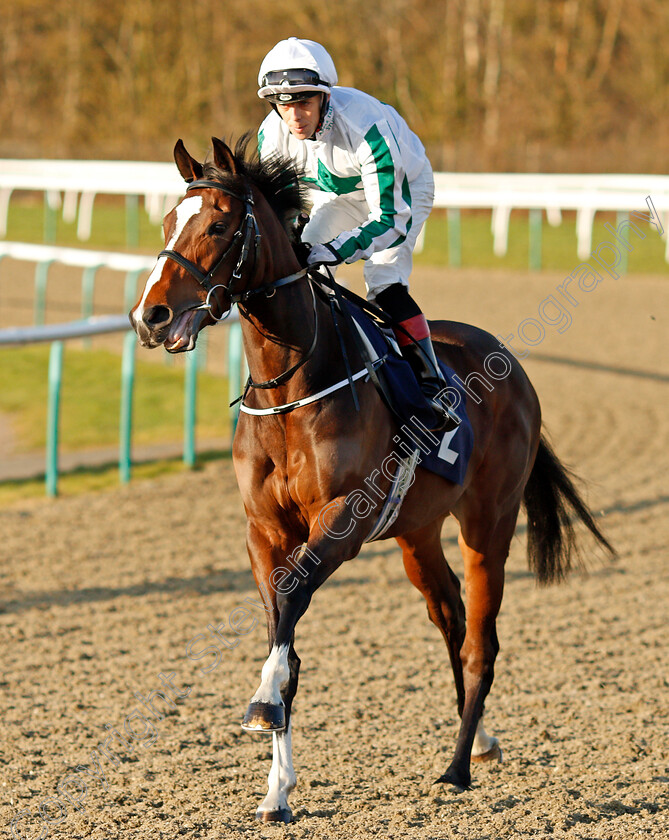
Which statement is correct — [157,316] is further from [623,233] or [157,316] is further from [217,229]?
[623,233]

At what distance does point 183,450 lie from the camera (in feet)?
29.0

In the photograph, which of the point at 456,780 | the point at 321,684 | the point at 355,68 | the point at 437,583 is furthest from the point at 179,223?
the point at 355,68

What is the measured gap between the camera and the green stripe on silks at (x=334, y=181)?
11.5 ft

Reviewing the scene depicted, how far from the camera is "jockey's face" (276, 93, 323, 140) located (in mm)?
3285

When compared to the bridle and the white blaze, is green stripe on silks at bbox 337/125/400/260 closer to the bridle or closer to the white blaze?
the bridle

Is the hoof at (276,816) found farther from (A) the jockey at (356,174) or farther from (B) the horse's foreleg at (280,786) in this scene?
(A) the jockey at (356,174)

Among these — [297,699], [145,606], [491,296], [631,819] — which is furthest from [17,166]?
[631,819]

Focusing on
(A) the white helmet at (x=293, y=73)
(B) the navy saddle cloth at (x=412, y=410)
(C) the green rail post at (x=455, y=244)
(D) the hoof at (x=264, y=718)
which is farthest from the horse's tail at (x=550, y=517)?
(C) the green rail post at (x=455, y=244)

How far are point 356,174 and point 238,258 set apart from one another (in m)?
0.66

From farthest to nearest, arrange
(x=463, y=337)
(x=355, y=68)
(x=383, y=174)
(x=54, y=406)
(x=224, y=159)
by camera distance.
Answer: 1. (x=355, y=68)
2. (x=54, y=406)
3. (x=463, y=337)
4. (x=383, y=174)
5. (x=224, y=159)

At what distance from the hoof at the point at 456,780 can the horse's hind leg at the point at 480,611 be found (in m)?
0.07

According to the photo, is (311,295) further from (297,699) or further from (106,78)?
(106,78)

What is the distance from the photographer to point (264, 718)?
9.76ft

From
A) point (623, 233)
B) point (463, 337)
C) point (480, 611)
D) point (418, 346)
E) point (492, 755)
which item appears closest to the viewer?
point (418, 346)
